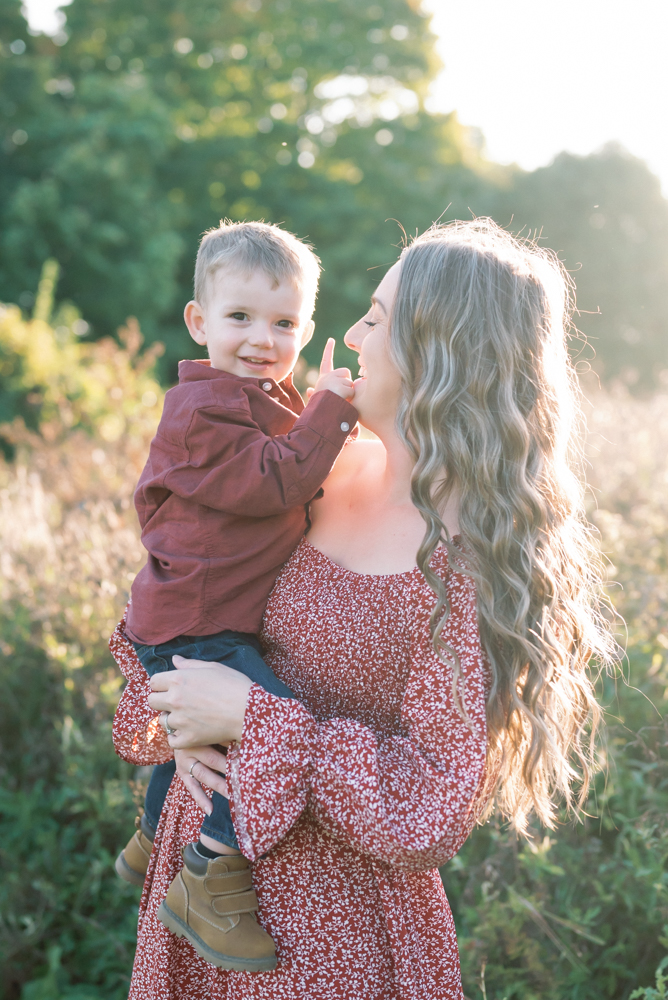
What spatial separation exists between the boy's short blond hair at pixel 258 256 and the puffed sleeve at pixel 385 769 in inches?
37.5

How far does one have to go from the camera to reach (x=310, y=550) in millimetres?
1851

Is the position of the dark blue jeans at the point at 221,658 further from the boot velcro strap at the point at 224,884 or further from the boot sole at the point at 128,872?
the boot sole at the point at 128,872

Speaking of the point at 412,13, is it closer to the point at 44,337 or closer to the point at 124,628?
the point at 44,337

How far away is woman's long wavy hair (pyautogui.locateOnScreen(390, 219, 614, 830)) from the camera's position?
1.63 m

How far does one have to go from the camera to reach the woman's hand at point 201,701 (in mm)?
1585

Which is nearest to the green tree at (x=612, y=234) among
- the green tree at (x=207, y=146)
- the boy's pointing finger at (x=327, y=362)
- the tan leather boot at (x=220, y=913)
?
the green tree at (x=207, y=146)

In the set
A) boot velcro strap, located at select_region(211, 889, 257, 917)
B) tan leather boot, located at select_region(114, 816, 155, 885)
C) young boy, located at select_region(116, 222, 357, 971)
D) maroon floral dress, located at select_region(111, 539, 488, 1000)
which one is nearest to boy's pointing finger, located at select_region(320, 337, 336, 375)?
young boy, located at select_region(116, 222, 357, 971)

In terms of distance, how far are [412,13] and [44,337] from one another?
19.1 m

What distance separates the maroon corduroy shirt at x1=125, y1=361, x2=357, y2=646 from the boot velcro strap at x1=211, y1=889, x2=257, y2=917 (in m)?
0.56

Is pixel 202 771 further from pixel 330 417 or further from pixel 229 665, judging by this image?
pixel 330 417

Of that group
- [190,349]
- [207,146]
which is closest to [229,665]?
[190,349]

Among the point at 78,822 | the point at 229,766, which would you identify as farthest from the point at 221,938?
the point at 78,822

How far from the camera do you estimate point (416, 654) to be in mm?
1569

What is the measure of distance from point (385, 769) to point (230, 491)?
685 millimetres
